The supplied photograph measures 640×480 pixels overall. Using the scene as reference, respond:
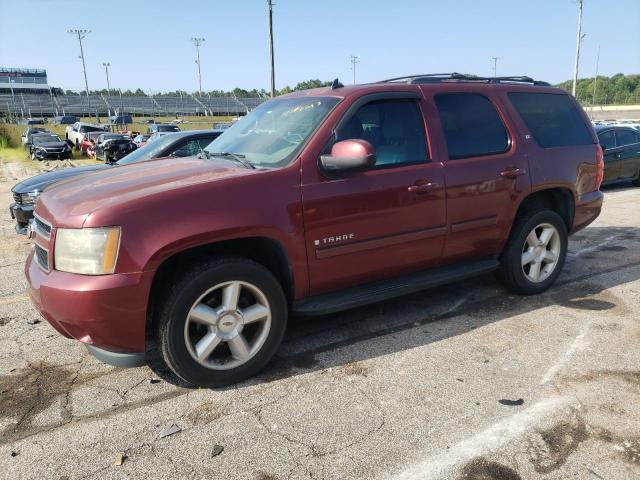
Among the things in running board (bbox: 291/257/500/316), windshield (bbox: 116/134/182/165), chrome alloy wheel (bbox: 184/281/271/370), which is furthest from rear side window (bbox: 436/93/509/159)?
windshield (bbox: 116/134/182/165)

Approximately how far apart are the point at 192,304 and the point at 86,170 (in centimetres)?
498

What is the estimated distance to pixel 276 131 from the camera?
12.4 ft

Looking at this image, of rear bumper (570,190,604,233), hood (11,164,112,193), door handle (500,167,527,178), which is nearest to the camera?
door handle (500,167,527,178)

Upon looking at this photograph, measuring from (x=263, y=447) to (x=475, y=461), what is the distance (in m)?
1.06

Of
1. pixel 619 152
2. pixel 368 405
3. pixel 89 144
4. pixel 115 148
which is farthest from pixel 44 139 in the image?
pixel 368 405

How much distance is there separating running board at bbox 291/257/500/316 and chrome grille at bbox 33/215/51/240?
5.21 feet

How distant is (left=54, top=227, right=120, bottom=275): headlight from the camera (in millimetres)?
2742

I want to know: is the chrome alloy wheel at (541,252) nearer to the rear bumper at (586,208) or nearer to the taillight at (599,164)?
the rear bumper at (586,208)

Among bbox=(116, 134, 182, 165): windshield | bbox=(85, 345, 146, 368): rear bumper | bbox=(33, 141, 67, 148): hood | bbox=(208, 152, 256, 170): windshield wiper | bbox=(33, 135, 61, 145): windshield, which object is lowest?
bbox=(85, 345, 146, 368): rear bumper

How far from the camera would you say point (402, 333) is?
13.0 feet

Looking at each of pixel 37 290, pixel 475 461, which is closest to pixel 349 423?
pixel 475 461

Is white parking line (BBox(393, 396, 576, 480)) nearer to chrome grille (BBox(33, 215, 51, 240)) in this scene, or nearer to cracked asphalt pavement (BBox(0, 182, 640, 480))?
cracked asphalt pavement (BBox(0, 182, 640, 480))

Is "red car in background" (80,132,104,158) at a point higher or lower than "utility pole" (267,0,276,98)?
lower

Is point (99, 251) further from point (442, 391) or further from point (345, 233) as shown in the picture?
point (442, 391)
